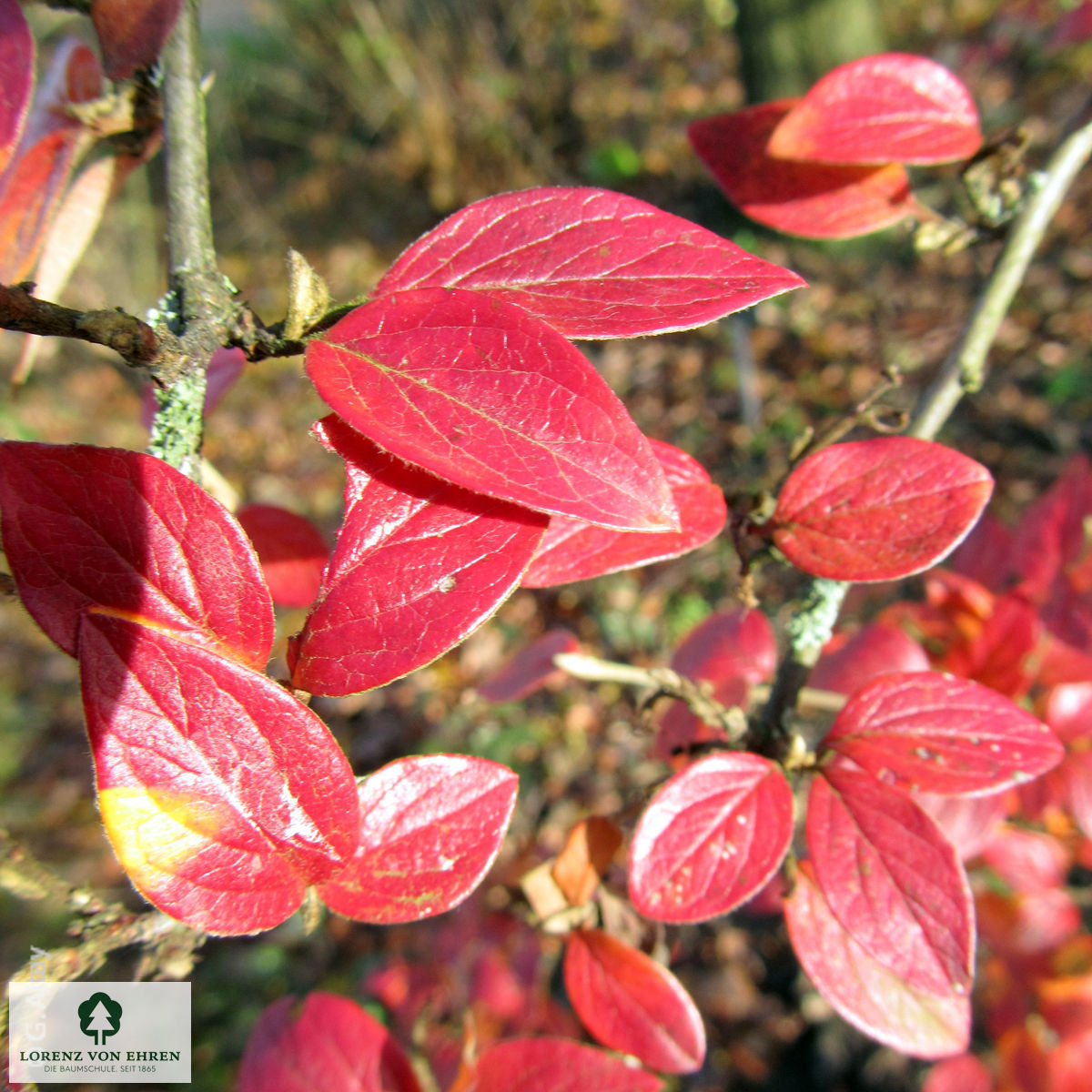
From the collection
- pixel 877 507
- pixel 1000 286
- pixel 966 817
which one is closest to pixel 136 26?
pixel 877 507

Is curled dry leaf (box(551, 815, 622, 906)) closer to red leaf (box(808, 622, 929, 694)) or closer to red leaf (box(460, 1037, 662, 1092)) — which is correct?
red leaf (box(460, 1037, 662, 1092))

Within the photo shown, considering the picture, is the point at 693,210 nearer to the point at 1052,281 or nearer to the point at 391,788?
the point at 1052,281

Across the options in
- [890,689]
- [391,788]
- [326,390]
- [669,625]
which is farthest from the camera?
[669,625]

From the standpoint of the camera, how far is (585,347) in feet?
11.0

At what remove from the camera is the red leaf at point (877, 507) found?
0.46 metres

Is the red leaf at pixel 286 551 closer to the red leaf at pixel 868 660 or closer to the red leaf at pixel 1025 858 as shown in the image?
the red leaf at pixel 868 660

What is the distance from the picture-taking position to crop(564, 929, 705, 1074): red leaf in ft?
1.89

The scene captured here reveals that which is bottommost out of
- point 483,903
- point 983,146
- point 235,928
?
point 483,903

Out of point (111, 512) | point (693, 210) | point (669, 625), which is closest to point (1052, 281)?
point (693, 210)

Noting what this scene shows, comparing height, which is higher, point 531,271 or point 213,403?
point 531,271

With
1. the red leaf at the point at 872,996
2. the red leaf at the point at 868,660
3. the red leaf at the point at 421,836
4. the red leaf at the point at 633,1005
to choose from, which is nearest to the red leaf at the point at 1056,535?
the red leaf at the point at 868,660

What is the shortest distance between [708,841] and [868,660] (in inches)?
15.7

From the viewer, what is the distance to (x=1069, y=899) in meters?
1.07

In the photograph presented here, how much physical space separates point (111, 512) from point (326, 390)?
0.13 m
